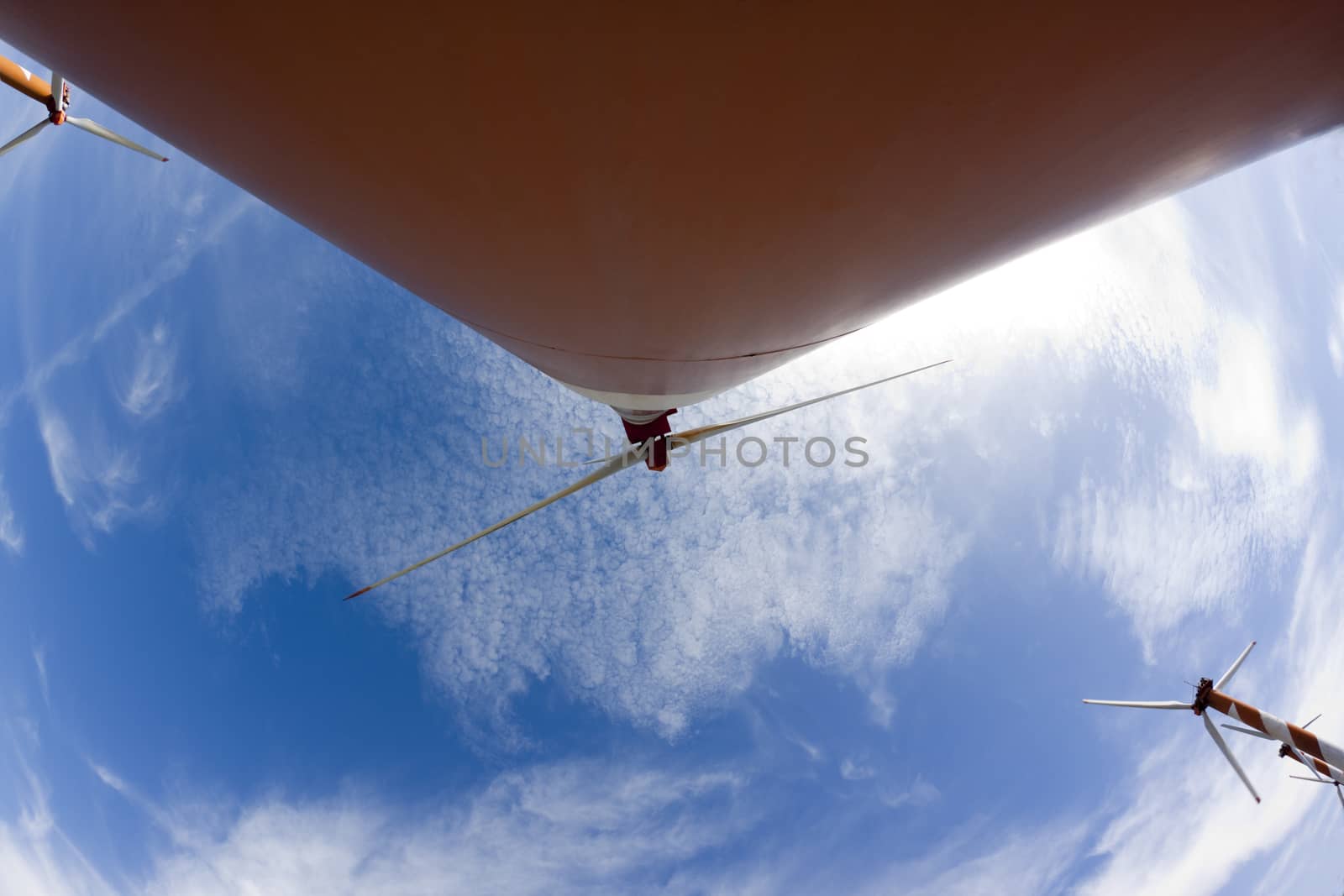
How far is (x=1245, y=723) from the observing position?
22156 millimetres

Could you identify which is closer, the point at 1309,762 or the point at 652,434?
the point at 652,434

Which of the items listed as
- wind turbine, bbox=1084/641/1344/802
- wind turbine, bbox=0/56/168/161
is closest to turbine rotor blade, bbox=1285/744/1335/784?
wind turbine, bbox=1084/641/1344/802

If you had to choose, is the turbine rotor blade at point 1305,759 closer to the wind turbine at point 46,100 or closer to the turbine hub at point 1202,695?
the turbine hub at point 1202,695

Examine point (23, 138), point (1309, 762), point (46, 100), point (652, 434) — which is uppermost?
point (46, 100)

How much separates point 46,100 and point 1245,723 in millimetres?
38958

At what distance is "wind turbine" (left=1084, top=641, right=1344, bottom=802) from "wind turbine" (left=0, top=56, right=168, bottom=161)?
107 ft

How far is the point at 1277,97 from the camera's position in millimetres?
2314

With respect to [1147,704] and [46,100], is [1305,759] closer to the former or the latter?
[1147,704]

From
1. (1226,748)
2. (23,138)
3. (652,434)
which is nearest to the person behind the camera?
(652,434)

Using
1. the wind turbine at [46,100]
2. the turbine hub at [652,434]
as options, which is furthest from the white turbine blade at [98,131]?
the turbine hub at [652,434]

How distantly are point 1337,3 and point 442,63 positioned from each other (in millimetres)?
2508

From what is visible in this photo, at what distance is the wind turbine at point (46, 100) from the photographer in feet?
47.0

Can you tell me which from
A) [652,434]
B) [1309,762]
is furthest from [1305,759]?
[652,434]

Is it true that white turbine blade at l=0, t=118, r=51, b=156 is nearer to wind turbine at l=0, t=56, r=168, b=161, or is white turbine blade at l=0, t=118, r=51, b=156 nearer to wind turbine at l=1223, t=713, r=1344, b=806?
wind turbine at l=0, t=56, r=168, b=161
